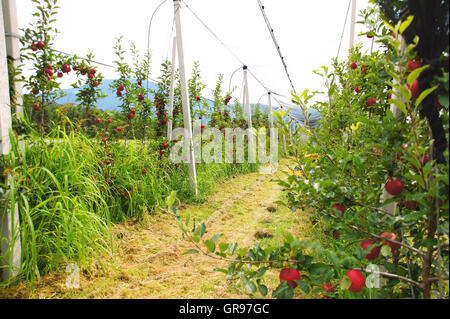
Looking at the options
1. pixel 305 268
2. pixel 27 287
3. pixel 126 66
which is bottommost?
pixel 27 287

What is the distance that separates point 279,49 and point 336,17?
166 centimetres

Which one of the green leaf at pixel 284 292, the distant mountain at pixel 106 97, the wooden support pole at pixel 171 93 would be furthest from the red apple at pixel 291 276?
the wooden support pole at pixel 171 93

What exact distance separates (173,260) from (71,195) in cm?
90

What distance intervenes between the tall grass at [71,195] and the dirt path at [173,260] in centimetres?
12

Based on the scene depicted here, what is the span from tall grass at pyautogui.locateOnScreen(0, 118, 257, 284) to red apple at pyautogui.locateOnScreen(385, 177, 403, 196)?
1644mm

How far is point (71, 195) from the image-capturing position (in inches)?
71.3

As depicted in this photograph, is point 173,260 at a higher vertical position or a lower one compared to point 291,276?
lower

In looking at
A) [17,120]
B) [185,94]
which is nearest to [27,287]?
[17,120]

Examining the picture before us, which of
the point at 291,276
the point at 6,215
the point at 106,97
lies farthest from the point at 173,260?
the point at 106,97

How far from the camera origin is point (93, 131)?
270 centimetres

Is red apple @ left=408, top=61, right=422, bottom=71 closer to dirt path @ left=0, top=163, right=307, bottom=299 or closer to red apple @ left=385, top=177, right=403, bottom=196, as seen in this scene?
red apple @ left=385, top=177, right=403, bottom=196

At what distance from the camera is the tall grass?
149 centimetres

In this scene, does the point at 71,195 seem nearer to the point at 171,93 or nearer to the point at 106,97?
the point at 106,97

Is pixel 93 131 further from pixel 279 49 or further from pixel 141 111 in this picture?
pixel 279 49
